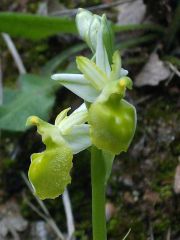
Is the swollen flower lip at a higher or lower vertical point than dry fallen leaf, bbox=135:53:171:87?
higher

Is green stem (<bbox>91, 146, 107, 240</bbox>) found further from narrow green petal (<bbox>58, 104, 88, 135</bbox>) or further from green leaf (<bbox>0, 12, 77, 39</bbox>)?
green leaf (<bbox>0, 12, 77, 39</bbox>)

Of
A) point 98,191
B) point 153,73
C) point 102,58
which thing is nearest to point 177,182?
point 153,73

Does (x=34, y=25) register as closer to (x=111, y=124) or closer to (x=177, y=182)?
(x=177, y=182)

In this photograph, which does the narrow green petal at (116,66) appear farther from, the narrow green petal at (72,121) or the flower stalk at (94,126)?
the narrow green petal at (72,121)

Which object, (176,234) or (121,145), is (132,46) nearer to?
(176,234)

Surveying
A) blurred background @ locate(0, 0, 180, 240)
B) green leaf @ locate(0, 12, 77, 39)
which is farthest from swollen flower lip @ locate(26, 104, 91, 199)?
green leaf @ locate(0, 12, 77, 39)
